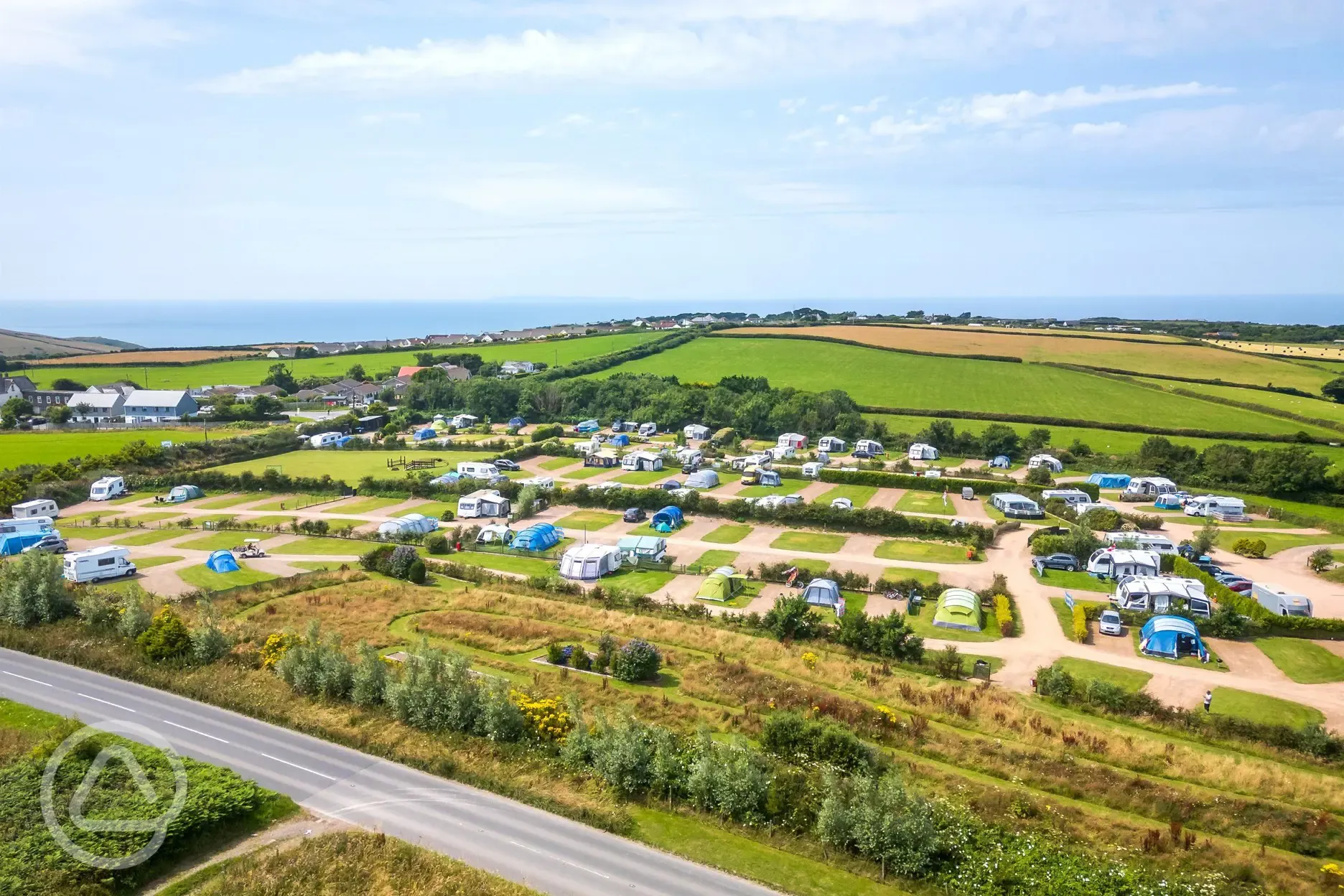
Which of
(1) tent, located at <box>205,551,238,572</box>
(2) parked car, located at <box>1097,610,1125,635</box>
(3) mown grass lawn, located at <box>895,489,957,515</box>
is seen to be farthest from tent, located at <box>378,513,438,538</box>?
(2) parked car, located at <box>1097,610,1125,635</box>

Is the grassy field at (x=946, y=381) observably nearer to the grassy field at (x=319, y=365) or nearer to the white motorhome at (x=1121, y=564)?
the grassy field at (x=319, y=365)

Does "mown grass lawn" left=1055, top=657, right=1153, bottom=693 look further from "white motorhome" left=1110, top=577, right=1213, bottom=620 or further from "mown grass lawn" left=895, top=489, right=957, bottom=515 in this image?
"mown grass lawn" left=895, top=489, right=957, bottom=515

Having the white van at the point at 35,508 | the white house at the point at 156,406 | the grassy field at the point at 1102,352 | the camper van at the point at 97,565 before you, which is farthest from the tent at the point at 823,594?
the white house at the point at 156,406

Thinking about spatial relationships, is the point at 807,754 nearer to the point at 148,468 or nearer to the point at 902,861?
the point at 902,861

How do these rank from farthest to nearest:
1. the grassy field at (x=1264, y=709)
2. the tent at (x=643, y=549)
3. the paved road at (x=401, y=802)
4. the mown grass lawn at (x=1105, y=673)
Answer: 1. the tent at (x=643, y=549)
2. the mown grass lawn at (x=1105, y=673)
3. the grassy field at (x=1264, y=709)
4. the paved road at (x=401, y=802)

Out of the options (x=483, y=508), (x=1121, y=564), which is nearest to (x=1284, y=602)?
(x=1121, y=564)

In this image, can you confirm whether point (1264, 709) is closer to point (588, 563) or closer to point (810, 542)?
point (810, 542)
